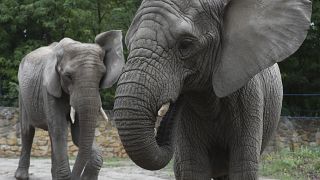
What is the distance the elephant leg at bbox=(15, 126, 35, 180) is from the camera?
273 inches

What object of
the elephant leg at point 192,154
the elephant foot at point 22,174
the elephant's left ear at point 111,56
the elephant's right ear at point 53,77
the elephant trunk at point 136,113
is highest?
the elephant trunk at point 136,113

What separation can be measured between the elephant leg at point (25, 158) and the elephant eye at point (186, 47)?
4898 mm

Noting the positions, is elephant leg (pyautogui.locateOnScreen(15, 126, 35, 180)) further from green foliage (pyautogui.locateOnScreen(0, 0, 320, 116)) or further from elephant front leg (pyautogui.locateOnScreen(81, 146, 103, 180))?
green foliage (pyautogui.locateOnScreen(0, 0, 320, 116))

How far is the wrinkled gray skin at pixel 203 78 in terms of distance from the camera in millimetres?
2316

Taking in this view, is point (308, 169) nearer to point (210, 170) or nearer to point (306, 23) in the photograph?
point (210, 170)

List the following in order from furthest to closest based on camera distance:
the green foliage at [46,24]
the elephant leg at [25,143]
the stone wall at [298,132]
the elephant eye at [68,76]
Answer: the green foliage at [46,24] → the stone wall at [298,132] → the elephant leg at [25,143] → the elephant eye at [68,76]

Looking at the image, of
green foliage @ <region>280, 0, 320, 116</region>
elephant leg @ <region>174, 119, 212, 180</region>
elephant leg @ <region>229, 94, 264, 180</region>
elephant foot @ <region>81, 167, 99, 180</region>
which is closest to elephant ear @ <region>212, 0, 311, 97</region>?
elephant leg @ <region>229, 94, 264, 180</region>

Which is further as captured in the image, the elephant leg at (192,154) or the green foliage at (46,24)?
the green foliage at (46,24)

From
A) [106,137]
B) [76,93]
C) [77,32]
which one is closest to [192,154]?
[76,93]

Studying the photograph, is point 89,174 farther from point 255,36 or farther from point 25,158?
point 255,36

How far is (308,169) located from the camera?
25.4 feet

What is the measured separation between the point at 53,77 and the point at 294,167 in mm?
3625

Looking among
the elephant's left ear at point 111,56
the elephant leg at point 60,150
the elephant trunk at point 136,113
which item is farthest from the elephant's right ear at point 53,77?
the elephant trunk at point 136,113

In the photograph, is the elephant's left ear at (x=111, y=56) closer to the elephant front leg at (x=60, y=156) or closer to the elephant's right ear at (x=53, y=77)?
the elephant's right ear at (x=53, y=77)
